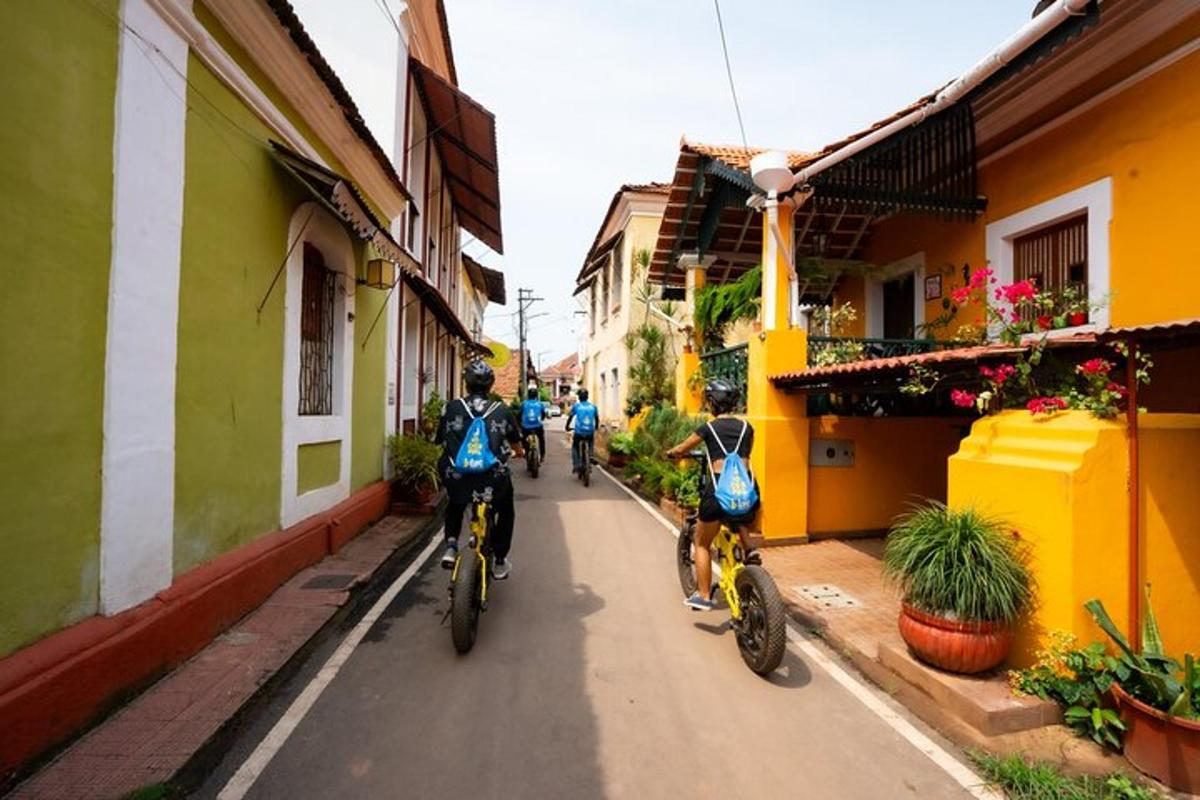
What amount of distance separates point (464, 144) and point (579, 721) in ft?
36.3

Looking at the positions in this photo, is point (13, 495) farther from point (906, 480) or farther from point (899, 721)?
Result: point (906, 480)

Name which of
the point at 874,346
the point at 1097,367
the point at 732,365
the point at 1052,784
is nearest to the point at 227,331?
the point at 1052,784

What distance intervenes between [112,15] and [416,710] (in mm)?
4108

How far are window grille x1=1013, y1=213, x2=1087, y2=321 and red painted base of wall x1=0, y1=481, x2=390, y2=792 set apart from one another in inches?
309

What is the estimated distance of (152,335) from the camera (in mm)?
3475

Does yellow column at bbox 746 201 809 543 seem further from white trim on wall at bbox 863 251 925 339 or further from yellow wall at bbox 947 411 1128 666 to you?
yellow wall at bbox 947 411 1128 666

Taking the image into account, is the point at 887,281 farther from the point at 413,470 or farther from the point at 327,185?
the point at 327,185

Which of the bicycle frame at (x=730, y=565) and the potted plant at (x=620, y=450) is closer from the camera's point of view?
the bicycle frame at (x=730, y=565)

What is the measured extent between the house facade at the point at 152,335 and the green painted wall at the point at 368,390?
957mm

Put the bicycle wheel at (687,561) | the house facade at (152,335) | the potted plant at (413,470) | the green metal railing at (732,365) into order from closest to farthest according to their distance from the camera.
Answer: the house facade at (152,335) → the bicycle wheel at (687,561) → the green metal railing at (732,365) → the potted plant at (413,470)

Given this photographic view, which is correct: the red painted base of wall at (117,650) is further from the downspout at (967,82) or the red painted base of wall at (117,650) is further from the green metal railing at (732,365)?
the downspout at (967,82)

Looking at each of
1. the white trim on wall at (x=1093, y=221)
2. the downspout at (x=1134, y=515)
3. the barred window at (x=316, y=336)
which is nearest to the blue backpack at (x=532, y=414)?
the barred window at (x=316, y=336)

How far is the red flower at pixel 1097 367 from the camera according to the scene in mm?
3365

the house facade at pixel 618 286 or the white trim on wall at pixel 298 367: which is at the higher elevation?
the house facade at pixel 618 286
